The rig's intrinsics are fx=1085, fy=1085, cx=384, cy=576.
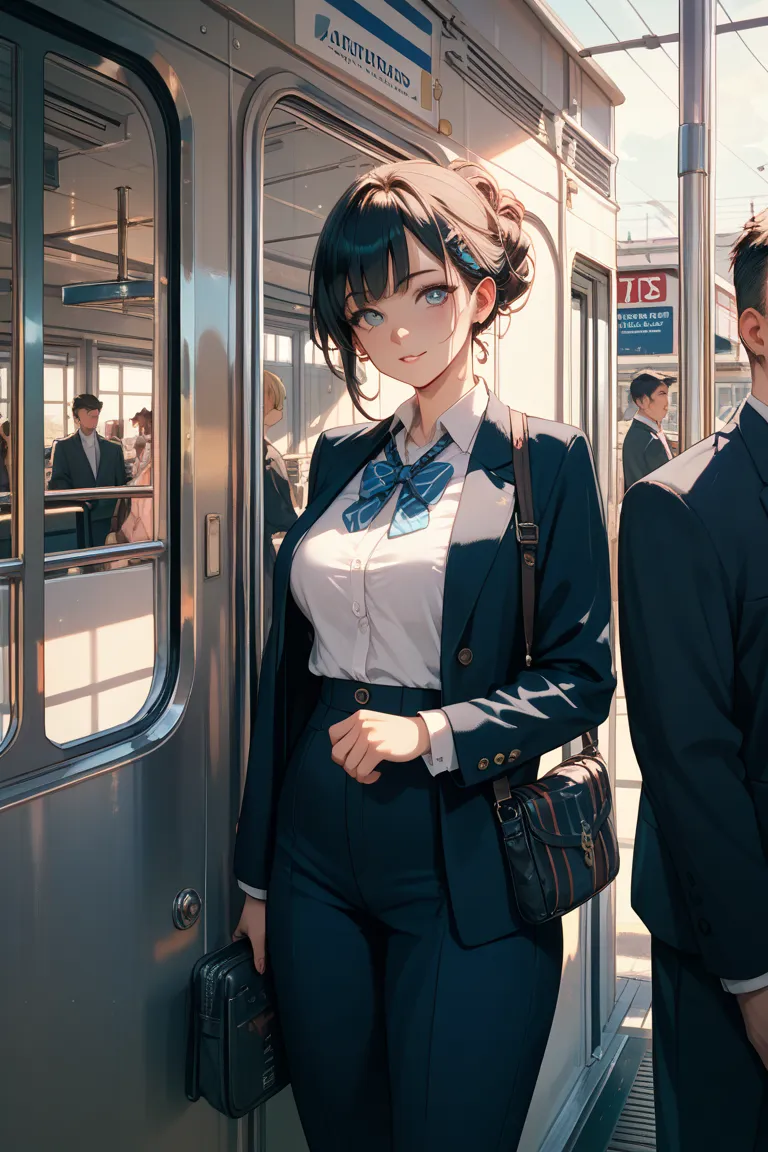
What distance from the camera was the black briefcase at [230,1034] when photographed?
173 centimetres

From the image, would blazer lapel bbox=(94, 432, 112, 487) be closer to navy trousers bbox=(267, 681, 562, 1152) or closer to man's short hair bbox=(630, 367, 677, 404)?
navy trousers bbox=(267, 681, 562, 1152)

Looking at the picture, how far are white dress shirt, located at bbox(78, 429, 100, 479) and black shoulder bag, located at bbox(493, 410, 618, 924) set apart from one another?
2.00 feet

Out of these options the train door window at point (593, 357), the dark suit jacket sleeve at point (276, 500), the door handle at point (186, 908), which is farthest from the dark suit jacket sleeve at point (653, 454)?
the door handle at point (186, 908)

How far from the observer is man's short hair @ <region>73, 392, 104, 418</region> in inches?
58.6

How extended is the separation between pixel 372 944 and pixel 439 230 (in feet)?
3.51

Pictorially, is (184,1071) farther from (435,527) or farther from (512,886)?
(435,527)

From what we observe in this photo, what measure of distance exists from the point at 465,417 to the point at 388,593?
0.32m

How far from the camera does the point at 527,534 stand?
1565 mm

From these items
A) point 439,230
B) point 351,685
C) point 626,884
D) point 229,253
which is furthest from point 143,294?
point 626,884

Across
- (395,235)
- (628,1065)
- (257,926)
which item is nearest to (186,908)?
(257,926)

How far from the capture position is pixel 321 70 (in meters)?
1.91

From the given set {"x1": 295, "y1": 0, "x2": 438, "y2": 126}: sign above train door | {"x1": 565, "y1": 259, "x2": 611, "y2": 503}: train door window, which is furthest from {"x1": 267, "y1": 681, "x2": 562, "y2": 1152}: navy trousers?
{"x1": 565, "y1": 259, "x2": 611, "y2": 503}: train door window

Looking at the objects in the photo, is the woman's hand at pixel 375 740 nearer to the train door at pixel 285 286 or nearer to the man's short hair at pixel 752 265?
the train door at pixel 285 286

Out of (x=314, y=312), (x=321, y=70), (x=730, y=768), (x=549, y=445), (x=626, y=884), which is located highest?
(x=321, y=70)
